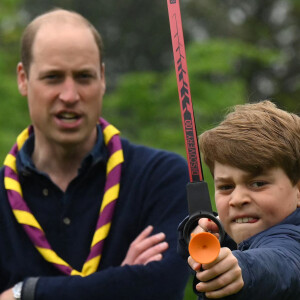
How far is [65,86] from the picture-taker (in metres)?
5.15

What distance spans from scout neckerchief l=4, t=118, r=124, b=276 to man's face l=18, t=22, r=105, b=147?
275 mm

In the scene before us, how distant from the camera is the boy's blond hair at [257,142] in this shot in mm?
3183

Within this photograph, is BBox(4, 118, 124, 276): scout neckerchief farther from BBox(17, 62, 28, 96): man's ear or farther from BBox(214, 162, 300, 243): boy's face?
BBox(214, 162, 300, 243): boy's face

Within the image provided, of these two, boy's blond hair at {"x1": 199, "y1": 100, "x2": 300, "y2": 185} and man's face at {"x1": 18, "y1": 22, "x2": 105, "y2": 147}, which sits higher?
man's face at {"x1": 18, "y1": 22, "x2": 105, "y2": 147}

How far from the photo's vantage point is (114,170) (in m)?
5.17

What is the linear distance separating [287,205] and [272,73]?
91.0 ft

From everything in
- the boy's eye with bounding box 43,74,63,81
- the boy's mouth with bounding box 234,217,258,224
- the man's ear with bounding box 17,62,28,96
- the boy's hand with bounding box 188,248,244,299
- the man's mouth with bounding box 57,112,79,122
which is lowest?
the boy's hand with bounding box 188,248,244,299

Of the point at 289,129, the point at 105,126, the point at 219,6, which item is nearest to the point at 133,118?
the point at 105,126

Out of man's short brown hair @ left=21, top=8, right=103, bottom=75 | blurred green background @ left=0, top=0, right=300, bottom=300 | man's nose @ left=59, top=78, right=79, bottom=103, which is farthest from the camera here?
blurred green background @ left=0, top=0, right=300, bottom=300

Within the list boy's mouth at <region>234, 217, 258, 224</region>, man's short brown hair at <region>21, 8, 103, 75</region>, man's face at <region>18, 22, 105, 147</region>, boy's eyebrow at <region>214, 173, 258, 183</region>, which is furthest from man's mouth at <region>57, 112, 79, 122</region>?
boy's mouth at <region>234, 217, 258, 224</region>

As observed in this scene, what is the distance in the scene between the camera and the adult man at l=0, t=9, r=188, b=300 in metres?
4.89

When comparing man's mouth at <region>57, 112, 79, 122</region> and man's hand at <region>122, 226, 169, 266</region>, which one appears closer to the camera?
man's hand at <region>122, 226, 169, 266</region>

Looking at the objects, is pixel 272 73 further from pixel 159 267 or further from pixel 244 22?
pixel 159 267

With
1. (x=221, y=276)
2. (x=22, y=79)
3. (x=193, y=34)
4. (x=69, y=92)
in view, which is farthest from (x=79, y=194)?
(x=193, y=34)
